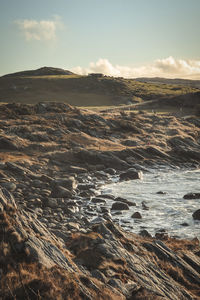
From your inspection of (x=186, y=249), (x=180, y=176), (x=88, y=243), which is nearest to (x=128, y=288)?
(x=88, y=243)

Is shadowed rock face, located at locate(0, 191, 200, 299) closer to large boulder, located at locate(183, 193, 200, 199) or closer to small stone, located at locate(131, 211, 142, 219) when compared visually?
small stone, located at locate(131, 211, 142, 219)

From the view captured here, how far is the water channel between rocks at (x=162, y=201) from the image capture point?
17561 millimetres

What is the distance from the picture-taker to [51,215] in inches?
697

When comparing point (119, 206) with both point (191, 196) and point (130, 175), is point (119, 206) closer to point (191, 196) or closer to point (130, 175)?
point (191, 196)

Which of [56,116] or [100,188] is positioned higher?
[56,116]

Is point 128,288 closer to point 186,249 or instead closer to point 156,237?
point 186,249

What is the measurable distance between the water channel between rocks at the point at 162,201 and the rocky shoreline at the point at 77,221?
1341mm

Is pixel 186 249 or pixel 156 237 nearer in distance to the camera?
pixel 186 249

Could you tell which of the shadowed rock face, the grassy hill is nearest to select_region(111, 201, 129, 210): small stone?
the shadowed rock face

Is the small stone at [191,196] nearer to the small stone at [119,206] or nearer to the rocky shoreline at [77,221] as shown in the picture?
the rocky shoreline at [77,221]

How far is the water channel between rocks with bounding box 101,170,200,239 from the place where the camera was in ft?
57.6

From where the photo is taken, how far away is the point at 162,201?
2328 cm

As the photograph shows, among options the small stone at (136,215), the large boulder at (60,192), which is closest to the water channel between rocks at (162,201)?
the small stone at (136,215)

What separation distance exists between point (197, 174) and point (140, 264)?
26108mm
